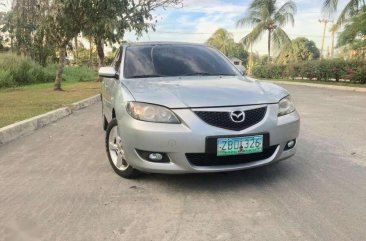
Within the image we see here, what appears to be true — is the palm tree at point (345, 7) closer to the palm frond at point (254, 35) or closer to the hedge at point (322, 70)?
the hedge at point (322, 70)

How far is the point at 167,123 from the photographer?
13.7 feet

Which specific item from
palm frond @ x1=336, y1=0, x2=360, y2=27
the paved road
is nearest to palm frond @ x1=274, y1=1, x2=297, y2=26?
palm frond @ x1=336, y1=0, x2=360, y2=27

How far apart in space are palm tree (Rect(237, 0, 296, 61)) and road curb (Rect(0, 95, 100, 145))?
1303 inches

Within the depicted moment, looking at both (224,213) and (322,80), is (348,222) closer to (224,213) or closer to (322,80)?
(224,213)

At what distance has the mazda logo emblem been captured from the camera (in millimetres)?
4164

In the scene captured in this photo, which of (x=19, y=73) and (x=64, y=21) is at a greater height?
(x=64, y=21)

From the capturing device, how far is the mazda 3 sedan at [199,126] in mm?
4105

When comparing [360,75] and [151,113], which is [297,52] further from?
[151,113]

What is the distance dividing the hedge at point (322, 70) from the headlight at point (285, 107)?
21.8m

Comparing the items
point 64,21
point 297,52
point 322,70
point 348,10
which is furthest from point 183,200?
point 297,52

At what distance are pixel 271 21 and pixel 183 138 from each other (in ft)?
133

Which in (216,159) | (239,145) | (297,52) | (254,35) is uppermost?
(254,35)

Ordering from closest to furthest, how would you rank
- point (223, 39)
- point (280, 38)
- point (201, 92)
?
point (201, 92), point (280, 38), point (223, 39)

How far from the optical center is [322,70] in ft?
101
